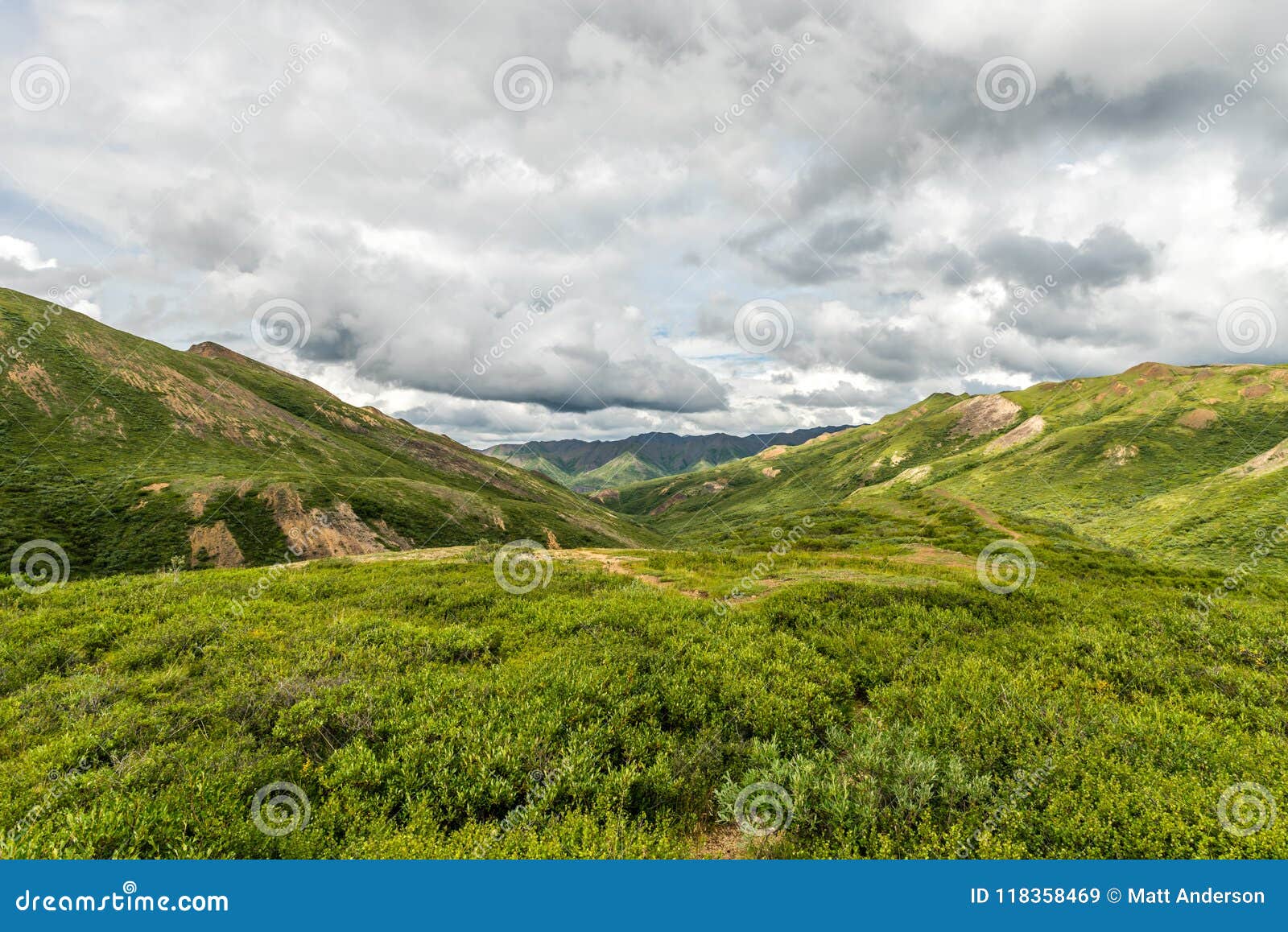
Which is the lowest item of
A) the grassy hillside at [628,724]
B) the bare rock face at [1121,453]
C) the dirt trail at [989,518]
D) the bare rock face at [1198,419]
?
the grassy hillside at [628,724]

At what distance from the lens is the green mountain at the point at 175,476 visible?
56.4 m

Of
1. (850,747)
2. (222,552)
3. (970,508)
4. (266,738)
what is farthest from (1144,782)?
(222,552)

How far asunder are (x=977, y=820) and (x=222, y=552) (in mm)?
75274

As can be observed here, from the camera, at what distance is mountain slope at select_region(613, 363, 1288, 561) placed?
2014 inches

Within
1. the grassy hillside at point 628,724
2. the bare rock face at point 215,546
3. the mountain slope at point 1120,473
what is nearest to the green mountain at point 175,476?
the bare rock face at point 215,546

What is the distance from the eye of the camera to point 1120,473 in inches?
3935

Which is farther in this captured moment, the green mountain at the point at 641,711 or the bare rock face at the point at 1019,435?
the bare rock face at the point at 1019,435

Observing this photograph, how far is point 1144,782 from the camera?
693 cm

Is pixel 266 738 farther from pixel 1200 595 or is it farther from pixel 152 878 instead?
pixel 1200 595

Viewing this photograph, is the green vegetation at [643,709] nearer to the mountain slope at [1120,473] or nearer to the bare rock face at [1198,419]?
the mountain slope at [1120,473]

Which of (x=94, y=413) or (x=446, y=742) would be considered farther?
(x=94, y=413)

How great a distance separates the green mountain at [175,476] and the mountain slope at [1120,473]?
51.7 m

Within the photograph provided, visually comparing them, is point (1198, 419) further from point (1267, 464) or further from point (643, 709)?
point (643, 709)

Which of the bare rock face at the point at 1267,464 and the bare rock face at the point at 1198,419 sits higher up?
the bare rock face at the point at 1198,419
